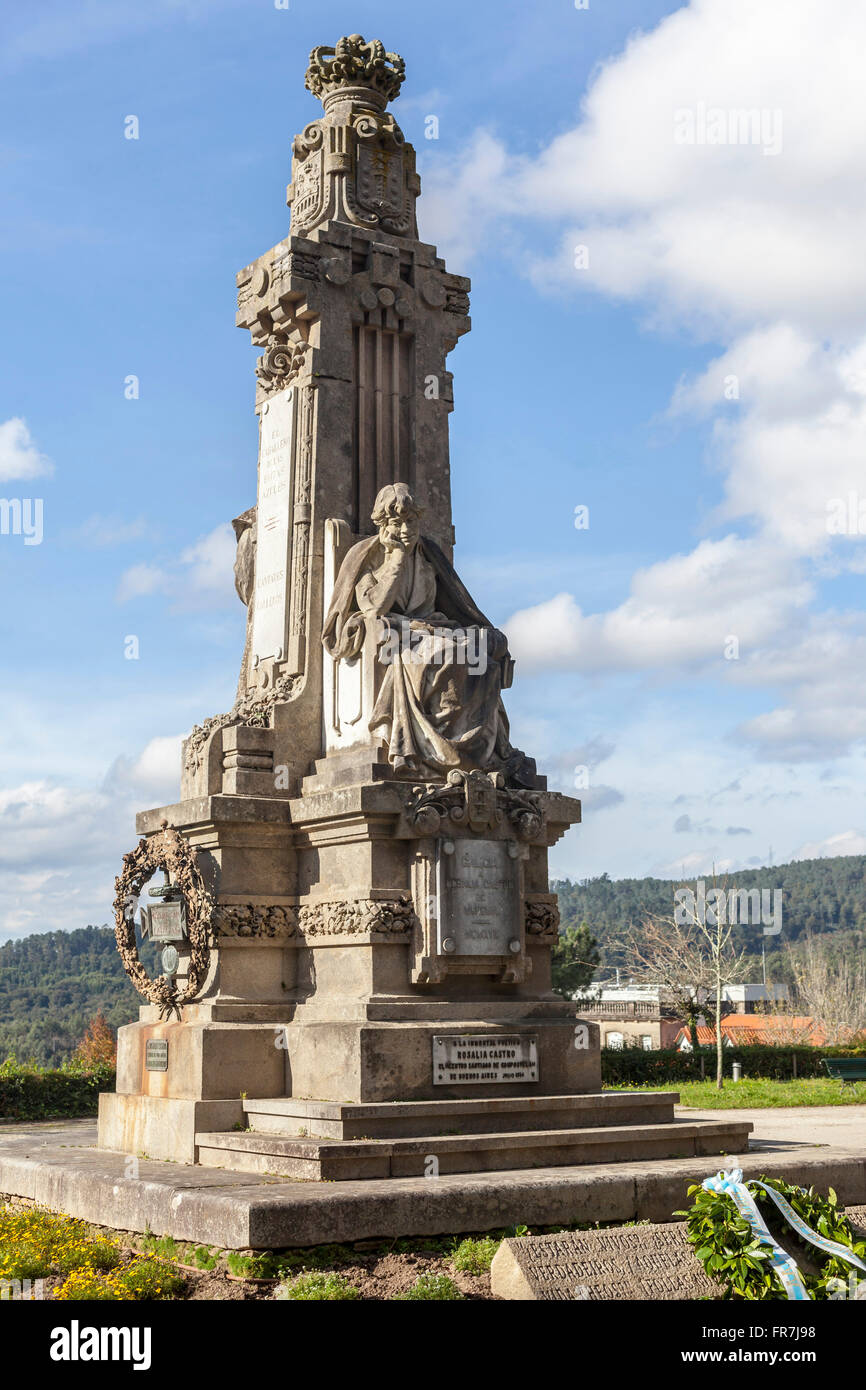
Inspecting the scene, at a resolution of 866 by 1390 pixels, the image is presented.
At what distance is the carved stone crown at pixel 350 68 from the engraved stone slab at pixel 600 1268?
1153 cm

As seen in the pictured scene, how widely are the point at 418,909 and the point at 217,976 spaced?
1.95m

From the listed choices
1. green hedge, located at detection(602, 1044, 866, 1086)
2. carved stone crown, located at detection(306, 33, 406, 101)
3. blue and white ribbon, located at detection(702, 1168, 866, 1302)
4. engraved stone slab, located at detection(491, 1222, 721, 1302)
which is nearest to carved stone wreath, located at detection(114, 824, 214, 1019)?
engraved stone slab, located at detection(491, 1222, 721, 1302)

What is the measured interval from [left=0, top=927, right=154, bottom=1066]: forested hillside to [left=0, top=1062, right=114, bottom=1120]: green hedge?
33.2m

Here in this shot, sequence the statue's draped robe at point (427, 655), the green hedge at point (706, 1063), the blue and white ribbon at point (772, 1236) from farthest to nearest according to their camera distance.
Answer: the green hedge at point (706, 1063), the statue's draped robe at point (427, 655), the blue and white ribbon at point (772, 1236)

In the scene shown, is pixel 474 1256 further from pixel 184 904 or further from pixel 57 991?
pixel 57 991

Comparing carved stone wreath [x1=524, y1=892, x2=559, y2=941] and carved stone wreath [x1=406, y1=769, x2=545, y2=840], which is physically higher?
carved stone wreath [x1=406, y1=769, x2=545, y2=840]

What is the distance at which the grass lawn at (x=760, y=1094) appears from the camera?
2242cm

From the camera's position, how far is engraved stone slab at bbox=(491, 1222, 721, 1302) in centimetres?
773

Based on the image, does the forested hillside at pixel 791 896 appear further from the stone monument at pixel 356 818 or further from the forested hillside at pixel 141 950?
the stone monument at pixel 356 818

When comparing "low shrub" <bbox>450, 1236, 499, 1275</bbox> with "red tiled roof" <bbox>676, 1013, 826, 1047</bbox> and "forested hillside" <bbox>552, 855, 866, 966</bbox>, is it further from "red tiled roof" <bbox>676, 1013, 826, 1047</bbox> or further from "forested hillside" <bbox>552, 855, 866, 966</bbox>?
"forested hillside" <bbox>552, 855, 866, 966</bbox>

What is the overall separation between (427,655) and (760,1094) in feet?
47.1

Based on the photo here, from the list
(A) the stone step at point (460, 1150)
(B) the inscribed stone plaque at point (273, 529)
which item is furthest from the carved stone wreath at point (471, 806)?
(B) the inscribed stone plaque at point (273, 529)
